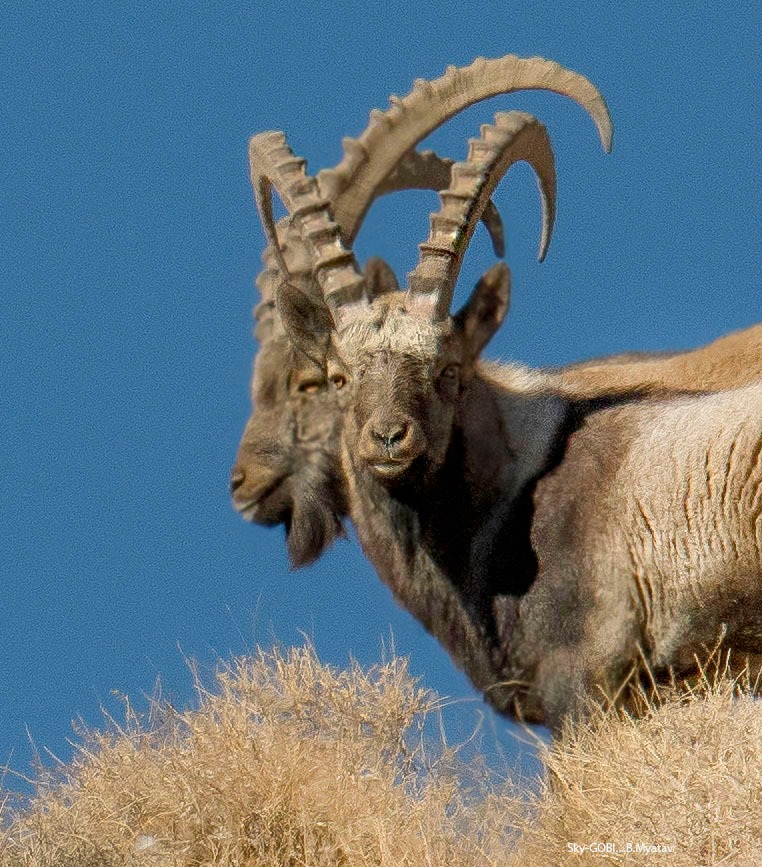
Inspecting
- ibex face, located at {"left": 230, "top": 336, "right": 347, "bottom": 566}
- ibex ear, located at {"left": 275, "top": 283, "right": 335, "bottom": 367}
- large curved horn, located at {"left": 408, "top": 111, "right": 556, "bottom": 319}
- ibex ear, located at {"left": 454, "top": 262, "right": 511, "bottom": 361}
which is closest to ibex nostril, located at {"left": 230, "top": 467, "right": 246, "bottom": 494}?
ibex face, located at {"left": 230, "top": 336, "right": 347, "bottom": 566}

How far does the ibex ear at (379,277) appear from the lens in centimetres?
1026

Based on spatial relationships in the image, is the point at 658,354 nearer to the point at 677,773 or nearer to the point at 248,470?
the point at 248,470

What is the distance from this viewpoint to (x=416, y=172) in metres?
12.4

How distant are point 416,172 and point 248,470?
2532 millimetres

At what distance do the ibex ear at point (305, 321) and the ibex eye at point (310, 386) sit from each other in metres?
0.61

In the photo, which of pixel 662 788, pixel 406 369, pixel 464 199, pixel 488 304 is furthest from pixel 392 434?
pixel 662 788

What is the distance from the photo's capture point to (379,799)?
8336 millimetres

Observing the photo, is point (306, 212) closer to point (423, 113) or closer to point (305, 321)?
point (305, 321)

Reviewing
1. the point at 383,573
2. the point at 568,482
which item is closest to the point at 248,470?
the point at 383,573

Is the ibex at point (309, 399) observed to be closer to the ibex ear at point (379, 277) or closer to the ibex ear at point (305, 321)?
the ibex ear at point (305, 321)

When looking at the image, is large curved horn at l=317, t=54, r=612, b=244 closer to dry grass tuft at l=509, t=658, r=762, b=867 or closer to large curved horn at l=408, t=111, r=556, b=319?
large curved horn at l=408, t=111, r=556, b=319

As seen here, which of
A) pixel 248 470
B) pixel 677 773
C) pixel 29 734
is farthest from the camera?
pixel 248 470

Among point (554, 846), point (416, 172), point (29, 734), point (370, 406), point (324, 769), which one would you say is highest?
point (416, 172)

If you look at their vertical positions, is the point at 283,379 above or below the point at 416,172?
below
